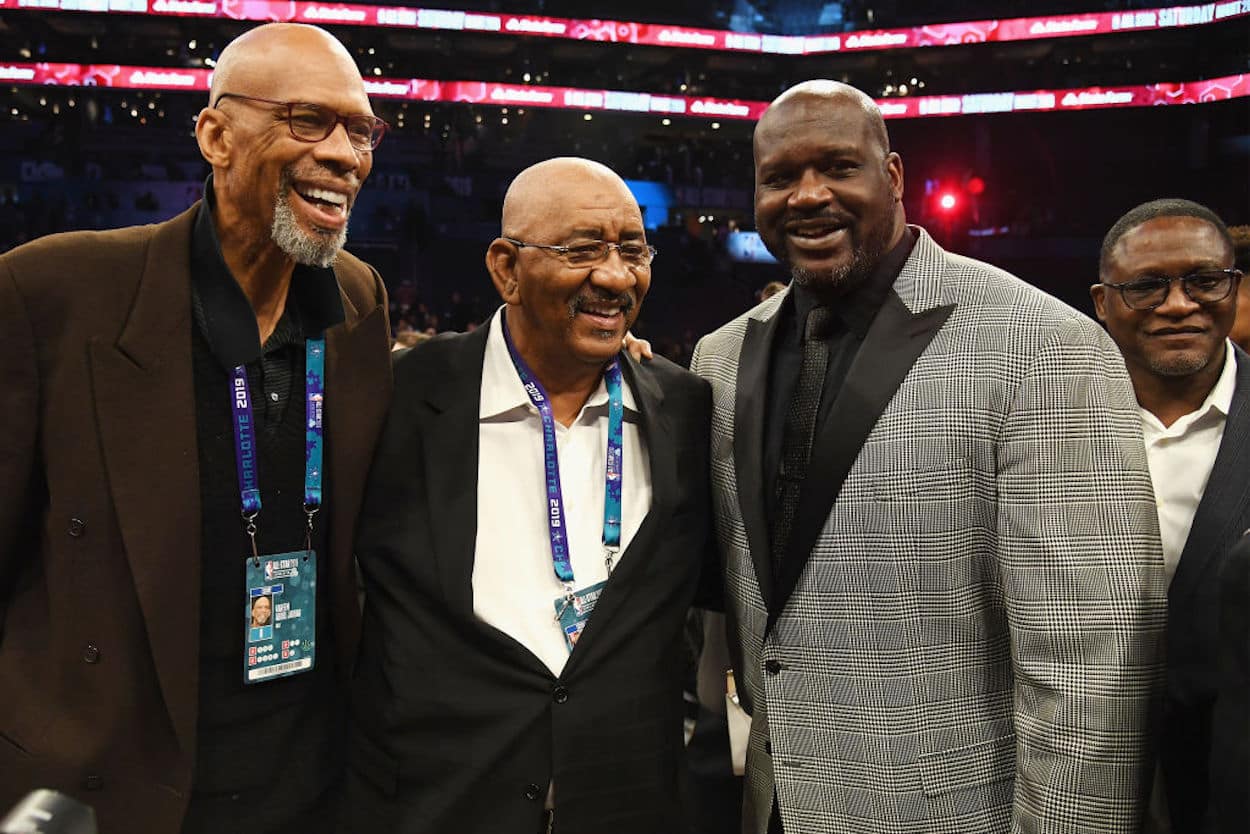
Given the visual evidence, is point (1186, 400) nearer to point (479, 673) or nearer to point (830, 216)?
point (830, 216)

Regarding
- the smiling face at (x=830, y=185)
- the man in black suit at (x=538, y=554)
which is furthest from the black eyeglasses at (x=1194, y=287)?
the man in black suit at (x=538, y=554)

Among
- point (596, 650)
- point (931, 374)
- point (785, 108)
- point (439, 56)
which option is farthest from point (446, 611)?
point (439, 56)

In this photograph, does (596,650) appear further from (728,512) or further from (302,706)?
(302,706)

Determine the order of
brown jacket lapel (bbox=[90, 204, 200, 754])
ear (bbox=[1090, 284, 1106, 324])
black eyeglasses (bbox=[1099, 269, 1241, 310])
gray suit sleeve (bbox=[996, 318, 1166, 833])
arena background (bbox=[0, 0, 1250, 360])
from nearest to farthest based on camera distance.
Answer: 1. gray suit sleeve (bbox=[996, 318, 1166, 833])
2. brown jacket lapel (bbox=[90, 204, 200, 754])
3. black eyeglasses (bbox=[1099, 269, 1241, 310])
4. ear (bbox=[1090, 284, 1106, 324])
5. arena background (bbox=[0, 0, 1250, 360])

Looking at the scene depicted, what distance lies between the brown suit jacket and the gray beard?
0.83 feet

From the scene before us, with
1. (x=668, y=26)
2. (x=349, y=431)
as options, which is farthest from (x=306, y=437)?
(x=668, y=26)

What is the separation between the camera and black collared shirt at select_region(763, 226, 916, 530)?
179 cm

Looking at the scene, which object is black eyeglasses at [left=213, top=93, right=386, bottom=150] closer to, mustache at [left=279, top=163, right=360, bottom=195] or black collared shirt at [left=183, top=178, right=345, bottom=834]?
mustache at [left=279, top=163, right=360, bottom=195]

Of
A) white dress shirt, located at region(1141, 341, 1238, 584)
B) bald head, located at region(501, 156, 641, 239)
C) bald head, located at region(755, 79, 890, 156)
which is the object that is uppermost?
bald head, located at region(755, 79, 890, 156)

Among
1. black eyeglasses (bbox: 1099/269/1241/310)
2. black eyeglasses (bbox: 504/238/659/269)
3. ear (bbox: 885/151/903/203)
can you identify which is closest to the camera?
ear (bbox: 885/151/903/203)

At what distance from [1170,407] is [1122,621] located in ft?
2.54

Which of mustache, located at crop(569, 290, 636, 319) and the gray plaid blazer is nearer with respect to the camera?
the gray plaid blazer

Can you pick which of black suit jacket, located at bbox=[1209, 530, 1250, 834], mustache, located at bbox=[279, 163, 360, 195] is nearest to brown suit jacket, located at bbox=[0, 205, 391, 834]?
mustache, located at bbox=[279, 163, 360, 195]

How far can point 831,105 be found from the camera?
5.79ft
